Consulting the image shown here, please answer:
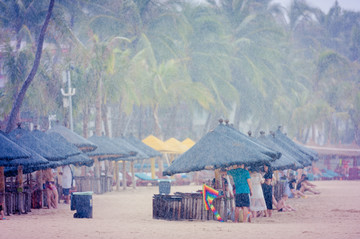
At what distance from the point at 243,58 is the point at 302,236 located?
155 ft

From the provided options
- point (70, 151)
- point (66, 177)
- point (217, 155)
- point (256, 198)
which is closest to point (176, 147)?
point (66, 177)

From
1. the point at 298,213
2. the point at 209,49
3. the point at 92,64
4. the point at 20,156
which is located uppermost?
the point at 209,49

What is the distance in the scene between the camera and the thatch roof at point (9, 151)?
16.1m

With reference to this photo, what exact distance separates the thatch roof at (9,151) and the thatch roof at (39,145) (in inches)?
123

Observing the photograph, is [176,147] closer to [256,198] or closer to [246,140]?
[246,140]

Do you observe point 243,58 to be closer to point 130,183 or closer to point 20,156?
point 130,183

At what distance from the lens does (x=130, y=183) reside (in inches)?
1467

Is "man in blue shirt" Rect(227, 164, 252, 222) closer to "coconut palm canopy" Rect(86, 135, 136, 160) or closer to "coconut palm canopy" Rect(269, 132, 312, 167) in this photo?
"coconut palm canopy" Rect(269, 132, 312, 167)

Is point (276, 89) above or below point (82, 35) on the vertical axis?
below

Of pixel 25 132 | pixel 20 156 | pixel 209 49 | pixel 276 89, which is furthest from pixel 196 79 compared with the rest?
pixel 20 156

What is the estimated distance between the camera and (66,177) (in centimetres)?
2292

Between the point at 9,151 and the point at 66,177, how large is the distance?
21.9ft

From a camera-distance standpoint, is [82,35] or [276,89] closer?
[82,35]

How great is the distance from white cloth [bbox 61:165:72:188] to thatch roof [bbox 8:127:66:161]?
166 centimetres
